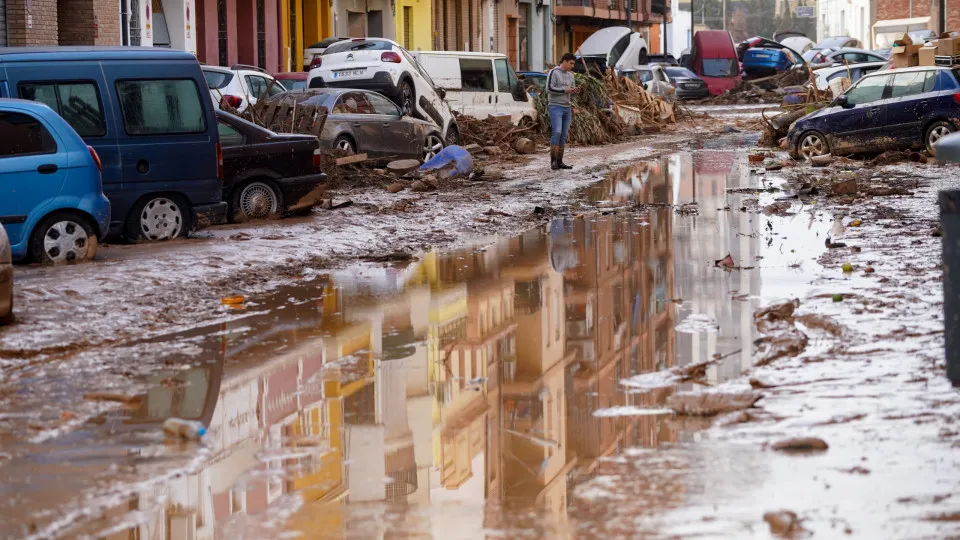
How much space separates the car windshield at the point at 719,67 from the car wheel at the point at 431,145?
37.8 metres

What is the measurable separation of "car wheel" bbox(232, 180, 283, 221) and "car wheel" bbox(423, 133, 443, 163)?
7152mm

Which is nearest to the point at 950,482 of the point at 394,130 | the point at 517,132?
the point at 394,130

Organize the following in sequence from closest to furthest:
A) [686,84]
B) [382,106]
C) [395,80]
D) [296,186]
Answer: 1. [296,186]
2. [382,106]
3. [395,80]
4. [686,84]

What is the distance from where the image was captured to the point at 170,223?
14336mm

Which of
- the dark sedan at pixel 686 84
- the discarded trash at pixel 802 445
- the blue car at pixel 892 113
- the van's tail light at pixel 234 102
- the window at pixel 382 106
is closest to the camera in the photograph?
the discarded trash at pixel 802 445

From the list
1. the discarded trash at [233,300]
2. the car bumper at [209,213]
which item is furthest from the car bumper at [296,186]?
the discarded trash at [233,300]

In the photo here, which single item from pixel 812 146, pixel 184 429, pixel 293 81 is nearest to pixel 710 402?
pixel 184 429

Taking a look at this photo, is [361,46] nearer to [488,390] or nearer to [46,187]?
[46,187]

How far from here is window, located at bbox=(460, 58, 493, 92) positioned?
3003cm

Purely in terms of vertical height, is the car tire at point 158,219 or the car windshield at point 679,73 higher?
the car windshield at point 679,73

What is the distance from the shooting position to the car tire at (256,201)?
1625cm

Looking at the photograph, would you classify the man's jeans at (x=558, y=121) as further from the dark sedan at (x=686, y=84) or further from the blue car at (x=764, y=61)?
the blue car at (x=764, y=61)

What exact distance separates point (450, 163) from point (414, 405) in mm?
14611

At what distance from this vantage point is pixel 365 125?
22234 mm
